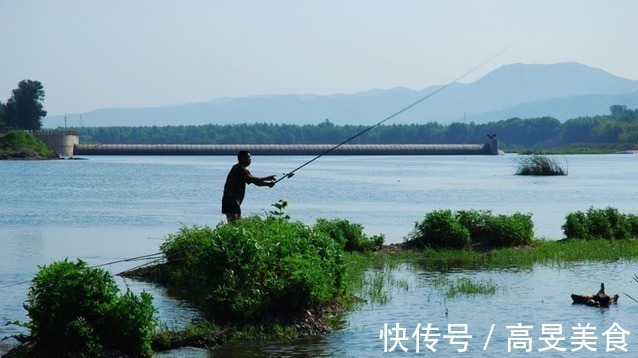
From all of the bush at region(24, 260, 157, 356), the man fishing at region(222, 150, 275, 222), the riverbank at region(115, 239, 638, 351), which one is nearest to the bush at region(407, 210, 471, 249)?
the riverbank at region(115, 239, 638, 351)

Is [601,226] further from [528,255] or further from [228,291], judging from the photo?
[228,291]

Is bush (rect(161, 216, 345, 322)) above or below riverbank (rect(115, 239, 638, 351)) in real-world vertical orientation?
above

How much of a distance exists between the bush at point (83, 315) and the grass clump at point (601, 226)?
15.7 meters

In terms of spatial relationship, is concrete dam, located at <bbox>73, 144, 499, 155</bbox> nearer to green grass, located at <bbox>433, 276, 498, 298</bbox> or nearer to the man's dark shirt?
the man's dark shirt

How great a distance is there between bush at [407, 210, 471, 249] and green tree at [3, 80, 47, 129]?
494 feet

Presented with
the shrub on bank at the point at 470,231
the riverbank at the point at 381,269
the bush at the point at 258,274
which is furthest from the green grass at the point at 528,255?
the bush at the point at 258,274

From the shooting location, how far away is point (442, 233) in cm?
2297

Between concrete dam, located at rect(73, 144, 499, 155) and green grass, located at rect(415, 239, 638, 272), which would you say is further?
concrete dam, located at rect(73, 144, 499, 155)

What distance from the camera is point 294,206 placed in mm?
47531

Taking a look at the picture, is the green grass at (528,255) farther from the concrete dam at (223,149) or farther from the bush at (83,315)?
the concrete dam at (223,149)

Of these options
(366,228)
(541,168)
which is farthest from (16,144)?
(366,228)

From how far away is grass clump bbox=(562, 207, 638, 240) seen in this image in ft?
81.8

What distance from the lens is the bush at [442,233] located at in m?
22.8

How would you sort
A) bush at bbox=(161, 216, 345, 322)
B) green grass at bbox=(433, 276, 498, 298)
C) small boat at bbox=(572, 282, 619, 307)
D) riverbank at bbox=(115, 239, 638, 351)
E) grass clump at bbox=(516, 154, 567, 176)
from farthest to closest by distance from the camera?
grass clump at bbox=(516, 154, 567, 176) → green grass at bbox=(433, 276, 498, 298) → small boat at bbox=(572, 282, 619, 307) → bush at bbox=(161, 216, 345, 322) → riverbank at bbox=(115, 239, 638, 351)
